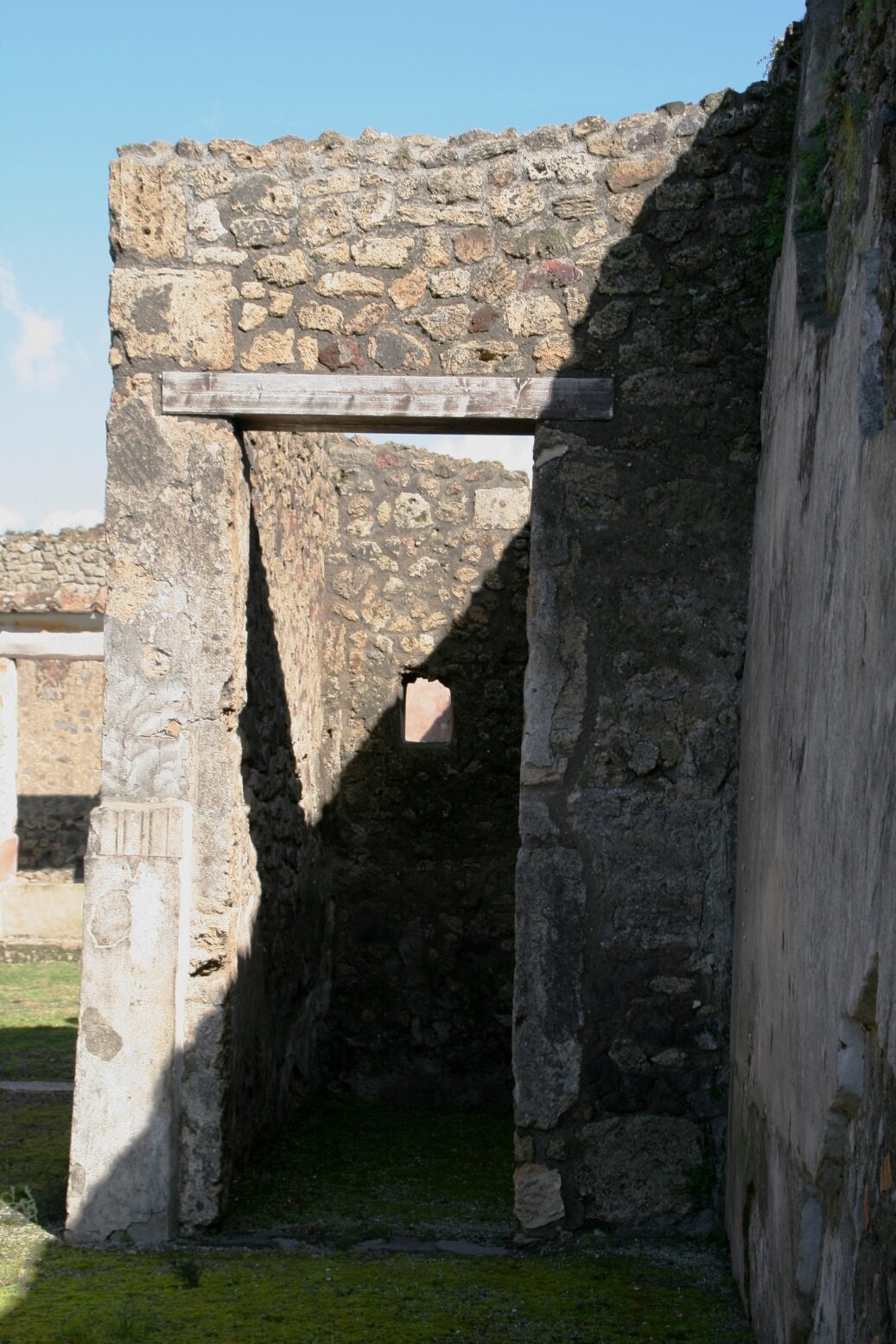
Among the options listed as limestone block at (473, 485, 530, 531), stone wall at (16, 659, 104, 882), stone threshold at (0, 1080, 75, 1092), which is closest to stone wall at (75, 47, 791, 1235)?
stone threshold at (0, 1080, 75, 1092)

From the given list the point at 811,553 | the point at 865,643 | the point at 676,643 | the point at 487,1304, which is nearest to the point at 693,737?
the point at 676,643

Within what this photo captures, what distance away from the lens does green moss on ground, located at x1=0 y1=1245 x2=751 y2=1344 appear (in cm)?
372

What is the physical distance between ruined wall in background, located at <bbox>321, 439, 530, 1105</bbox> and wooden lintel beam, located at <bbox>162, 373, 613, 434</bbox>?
2873 mm

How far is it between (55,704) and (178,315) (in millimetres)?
10741

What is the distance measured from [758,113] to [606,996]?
2.90 meters

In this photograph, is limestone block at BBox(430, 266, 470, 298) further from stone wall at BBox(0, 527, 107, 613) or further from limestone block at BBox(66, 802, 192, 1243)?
stone wall at BBox(0, 527, 107, 613)

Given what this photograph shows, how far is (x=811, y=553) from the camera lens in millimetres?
3275

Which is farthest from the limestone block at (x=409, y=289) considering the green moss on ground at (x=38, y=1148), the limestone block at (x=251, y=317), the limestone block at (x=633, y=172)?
the green moss on ground at (x=38, y=1148)

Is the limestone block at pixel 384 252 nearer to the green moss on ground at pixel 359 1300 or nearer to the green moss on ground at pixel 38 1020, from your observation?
the green moss on ground at pixel 359 1300

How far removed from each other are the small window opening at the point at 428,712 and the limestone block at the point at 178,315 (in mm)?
10145

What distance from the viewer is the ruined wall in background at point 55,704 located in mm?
13070

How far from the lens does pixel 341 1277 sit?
14.0 ft

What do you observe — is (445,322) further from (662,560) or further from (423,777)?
(423,777)

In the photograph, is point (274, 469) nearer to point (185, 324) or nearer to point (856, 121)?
point (185, 324)
